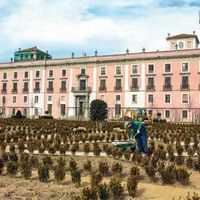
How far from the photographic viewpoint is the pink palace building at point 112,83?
54.0m

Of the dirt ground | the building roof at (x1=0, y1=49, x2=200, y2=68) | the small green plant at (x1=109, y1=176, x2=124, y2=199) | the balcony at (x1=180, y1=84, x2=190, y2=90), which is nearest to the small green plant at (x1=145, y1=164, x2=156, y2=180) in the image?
the dirt ground

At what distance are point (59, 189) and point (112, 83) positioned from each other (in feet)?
164

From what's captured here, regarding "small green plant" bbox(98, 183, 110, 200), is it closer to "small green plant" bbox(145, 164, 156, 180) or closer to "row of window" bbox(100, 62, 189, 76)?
"small green plant" bbox(145, 164, 156, 180)

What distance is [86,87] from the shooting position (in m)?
60.6

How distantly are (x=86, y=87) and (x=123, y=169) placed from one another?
4877cm

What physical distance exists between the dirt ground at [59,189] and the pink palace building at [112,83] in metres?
41.6

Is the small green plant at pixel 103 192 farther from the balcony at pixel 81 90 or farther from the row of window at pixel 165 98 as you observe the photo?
the balcony at pixel 81 90

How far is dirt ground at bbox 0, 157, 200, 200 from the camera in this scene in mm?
8727

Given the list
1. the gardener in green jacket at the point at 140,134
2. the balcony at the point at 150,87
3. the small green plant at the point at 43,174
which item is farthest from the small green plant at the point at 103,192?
the balcony at the point at 150,87

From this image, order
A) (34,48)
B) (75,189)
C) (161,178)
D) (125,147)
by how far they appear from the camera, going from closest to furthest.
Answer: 1. (75,189)
2. (161,178)
3. (125,147)
4. (34,48)

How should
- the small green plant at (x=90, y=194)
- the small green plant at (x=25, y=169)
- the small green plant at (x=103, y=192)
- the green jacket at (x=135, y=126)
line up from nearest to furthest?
the small green plant at (x=90, y=194) → the small green plant at (x=103, y=192) → the small green plant at (x=25, y=169) → the green jacket at (x=135, y=126)

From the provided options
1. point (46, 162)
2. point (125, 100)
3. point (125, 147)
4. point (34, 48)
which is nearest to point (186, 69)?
point (125, 100)

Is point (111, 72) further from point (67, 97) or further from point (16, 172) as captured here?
point (16, 172)

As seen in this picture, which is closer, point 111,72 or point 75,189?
point 75,189
